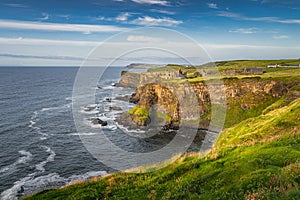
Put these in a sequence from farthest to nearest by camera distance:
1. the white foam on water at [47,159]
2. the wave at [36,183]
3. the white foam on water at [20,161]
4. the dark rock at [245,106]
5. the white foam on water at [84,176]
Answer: the dark rock at [245,106], the white foam on water at [47,159], the white foam on water at [20,161], the white foam on water at [84,176], the wave at [36,183]

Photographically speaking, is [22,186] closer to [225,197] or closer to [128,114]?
[225,197]

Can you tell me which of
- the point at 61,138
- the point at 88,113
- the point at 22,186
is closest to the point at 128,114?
the point at 88,113

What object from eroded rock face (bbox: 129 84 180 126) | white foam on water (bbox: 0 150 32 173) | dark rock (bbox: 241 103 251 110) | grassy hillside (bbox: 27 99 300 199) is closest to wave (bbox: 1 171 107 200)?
white foam on water (bbox: 0 150 32 173)

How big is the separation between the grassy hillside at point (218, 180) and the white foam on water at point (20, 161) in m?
39.9

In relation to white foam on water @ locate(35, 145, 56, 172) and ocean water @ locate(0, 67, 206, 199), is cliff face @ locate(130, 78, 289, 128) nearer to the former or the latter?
ocean water @ locate(0, 67, 206, 199)

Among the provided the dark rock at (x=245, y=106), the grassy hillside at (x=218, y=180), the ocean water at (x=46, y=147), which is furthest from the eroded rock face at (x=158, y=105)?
the grassy hillside at (x=218, y=180)

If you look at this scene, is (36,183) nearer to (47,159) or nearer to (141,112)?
(47,159)

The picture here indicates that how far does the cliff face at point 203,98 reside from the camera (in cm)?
10514

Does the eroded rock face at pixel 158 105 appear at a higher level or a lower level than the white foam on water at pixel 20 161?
higher

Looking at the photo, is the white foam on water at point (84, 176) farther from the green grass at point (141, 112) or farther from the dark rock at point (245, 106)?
the dark rock at point (245, 106)

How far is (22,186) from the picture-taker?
53094mm

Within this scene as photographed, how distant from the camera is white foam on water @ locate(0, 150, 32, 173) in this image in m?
59.8

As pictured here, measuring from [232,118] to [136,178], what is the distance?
282 ft

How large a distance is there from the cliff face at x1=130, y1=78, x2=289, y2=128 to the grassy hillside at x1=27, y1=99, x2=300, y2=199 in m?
78.1
